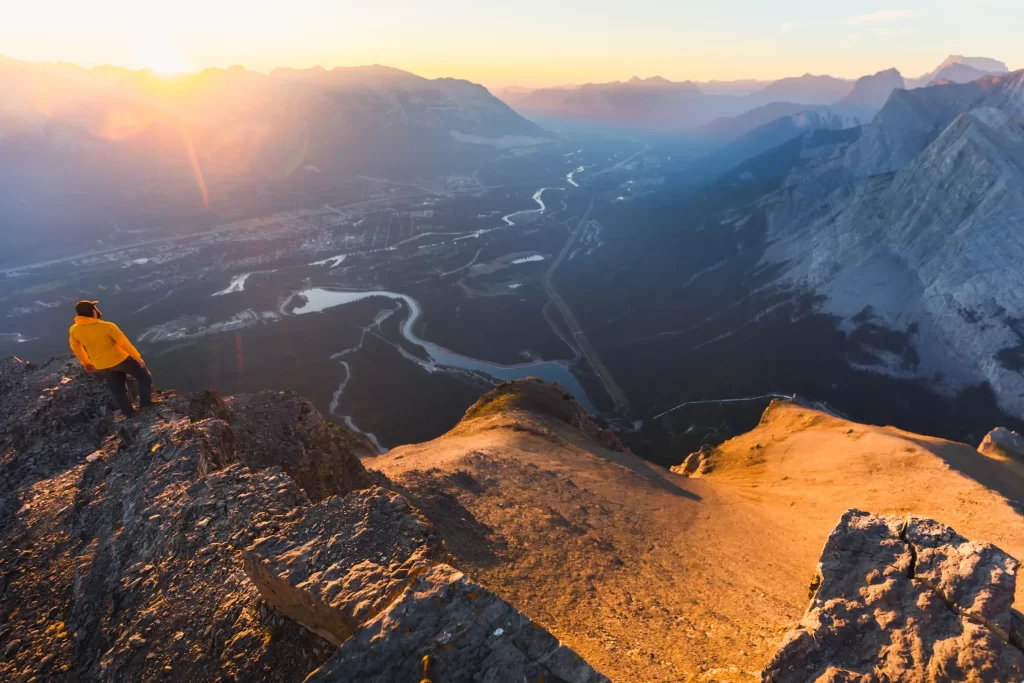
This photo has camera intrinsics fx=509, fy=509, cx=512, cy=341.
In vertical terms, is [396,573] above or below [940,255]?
above

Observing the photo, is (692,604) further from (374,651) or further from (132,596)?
(132,596)

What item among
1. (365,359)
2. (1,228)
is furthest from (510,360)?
(1,228)

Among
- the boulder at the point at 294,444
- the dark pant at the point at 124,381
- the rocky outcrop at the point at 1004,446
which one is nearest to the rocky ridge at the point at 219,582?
the dark pant at the point at 124,381

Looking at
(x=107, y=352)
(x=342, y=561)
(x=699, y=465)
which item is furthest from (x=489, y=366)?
(x=342, y=561)

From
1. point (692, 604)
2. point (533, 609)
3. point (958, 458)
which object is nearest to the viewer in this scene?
point (533, 609)

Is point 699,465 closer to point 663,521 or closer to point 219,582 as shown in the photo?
point 663,521

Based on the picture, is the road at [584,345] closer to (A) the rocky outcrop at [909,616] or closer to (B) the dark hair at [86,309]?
(A) the rocky outcrop at [909,616]
